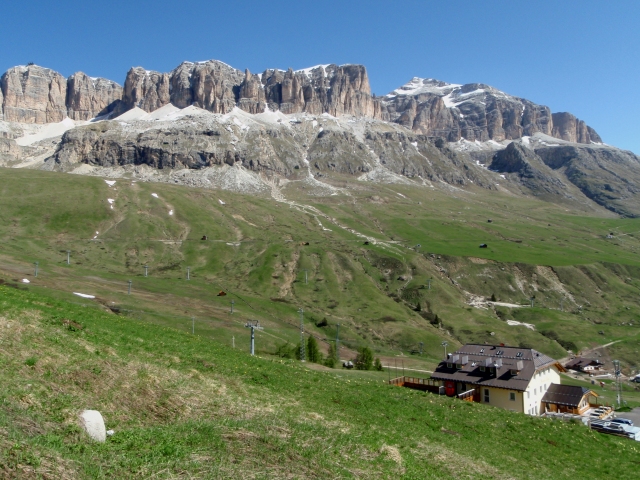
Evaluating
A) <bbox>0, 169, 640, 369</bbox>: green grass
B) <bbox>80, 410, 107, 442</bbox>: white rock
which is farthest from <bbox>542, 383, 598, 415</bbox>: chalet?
<bbox>80, 410, 107, 442</bbox>: white rock

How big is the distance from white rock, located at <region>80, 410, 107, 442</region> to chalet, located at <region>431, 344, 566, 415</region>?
46.9 m

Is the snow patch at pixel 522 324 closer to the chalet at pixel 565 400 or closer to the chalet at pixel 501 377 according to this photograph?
the chalet at pixel 501 377

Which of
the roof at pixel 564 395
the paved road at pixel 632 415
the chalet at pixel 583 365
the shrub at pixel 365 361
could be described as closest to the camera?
the roof at pixel 564 395

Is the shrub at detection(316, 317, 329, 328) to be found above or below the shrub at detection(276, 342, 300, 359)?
below

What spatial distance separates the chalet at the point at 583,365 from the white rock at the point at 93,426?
115 metres

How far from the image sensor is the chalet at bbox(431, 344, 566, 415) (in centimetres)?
5366

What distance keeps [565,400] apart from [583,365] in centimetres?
6079

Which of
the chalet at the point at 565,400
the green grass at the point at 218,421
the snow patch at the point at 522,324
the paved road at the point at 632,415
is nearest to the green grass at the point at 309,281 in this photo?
the snow patch at the point at 522,324

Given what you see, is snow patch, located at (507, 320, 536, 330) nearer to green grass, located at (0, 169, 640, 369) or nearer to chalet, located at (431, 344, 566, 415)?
green grass, located at (0, 169, 640, 369)

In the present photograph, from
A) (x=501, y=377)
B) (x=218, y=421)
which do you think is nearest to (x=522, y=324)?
(x=501, y=377)

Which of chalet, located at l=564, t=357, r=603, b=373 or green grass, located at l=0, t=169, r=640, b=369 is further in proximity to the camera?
green grass, located at l=0, t=169, r=640, b=369

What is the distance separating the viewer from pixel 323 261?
16950cm

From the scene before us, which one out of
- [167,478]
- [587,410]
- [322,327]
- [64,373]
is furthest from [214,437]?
[322,327]

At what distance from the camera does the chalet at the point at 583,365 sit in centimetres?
10619
